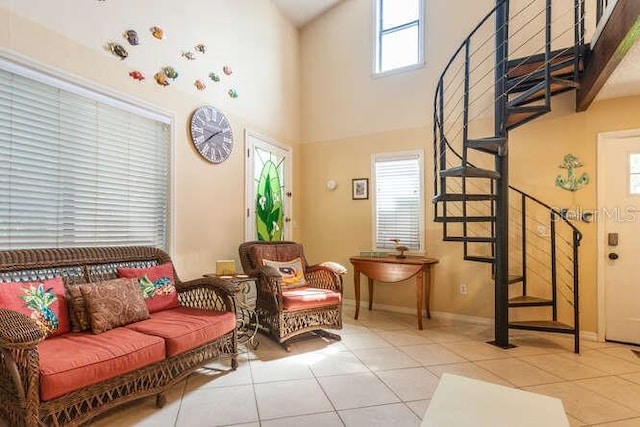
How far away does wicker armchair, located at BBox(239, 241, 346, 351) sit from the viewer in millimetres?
3051

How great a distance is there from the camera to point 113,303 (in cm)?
224

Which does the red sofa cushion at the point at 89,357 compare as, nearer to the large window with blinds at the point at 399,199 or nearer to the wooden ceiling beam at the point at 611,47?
the large window with blinds at the point at 399,199

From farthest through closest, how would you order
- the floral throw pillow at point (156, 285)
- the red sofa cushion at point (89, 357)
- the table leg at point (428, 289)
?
the table leg at point (428, 289) < the floral throw pillow at point (156, 285) < the red sofa cushion at point (89, 357)

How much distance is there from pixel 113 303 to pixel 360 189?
3.26 meters

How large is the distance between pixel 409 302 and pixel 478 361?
154 cm

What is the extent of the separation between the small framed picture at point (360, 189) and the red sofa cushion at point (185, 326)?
2.62 meters

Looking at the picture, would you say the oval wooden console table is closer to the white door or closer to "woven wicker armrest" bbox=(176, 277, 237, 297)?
the white door

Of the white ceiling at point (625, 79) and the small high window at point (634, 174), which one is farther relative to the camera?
the small high window at point (634, 174)

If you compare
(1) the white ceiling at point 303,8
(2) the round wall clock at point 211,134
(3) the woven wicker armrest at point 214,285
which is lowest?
(3) the woven wicker armrest at point 214,285

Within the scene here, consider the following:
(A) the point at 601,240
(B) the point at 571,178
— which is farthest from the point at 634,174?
(A) the point at 601,240

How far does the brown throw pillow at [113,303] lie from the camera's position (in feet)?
7.01

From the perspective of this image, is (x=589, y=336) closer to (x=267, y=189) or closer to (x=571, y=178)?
(x=571, y=178)

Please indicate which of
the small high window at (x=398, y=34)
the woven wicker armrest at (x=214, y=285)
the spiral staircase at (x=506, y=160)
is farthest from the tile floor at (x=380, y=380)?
the small high window at (x=398, y=34)

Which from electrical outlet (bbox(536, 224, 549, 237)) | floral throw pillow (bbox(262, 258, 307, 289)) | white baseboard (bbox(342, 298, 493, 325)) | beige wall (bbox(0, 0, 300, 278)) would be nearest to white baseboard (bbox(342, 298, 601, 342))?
white baseboard (bbox(342, 298, 493, 325))
